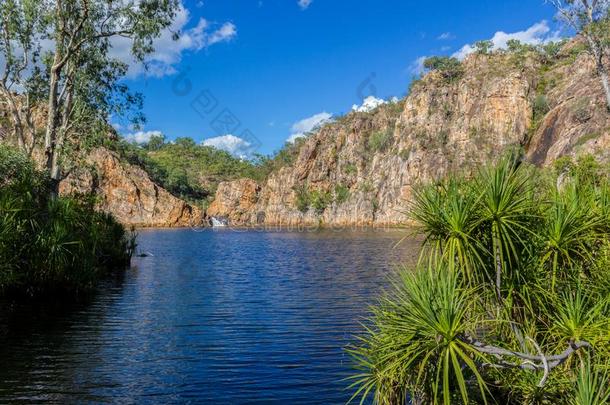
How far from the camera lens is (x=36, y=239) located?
2223 centimetres

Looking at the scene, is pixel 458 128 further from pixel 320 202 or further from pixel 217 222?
pixel 217 222

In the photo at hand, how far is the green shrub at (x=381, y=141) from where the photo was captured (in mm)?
190375

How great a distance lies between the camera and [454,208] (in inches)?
332


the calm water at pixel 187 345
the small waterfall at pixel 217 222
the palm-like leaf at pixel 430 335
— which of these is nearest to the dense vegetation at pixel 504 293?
the palm-like leaf at pixel 430 335

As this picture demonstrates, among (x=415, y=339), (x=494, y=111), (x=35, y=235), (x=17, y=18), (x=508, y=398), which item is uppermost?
(x=494, y=111)

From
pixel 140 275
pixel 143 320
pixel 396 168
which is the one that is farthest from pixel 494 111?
pixel 143 320

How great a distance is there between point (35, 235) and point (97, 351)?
27.8 feet

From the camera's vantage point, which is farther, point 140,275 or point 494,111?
point 494,111

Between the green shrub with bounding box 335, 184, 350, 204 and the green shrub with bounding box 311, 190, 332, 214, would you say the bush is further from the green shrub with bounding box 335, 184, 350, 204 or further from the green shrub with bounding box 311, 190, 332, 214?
the green shrub with bounding box 311, 190, 332, 214

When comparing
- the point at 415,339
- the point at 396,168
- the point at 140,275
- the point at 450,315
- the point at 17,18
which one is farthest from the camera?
the point at 396,168

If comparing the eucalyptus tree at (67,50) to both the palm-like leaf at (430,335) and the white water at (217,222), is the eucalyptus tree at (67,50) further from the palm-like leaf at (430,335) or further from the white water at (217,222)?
the white water at (217,222)

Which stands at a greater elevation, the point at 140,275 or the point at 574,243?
the point at 574,243

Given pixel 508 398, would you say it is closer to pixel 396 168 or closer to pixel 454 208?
pixel 454 208

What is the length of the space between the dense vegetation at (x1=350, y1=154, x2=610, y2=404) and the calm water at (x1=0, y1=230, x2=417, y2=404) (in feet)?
14.9
